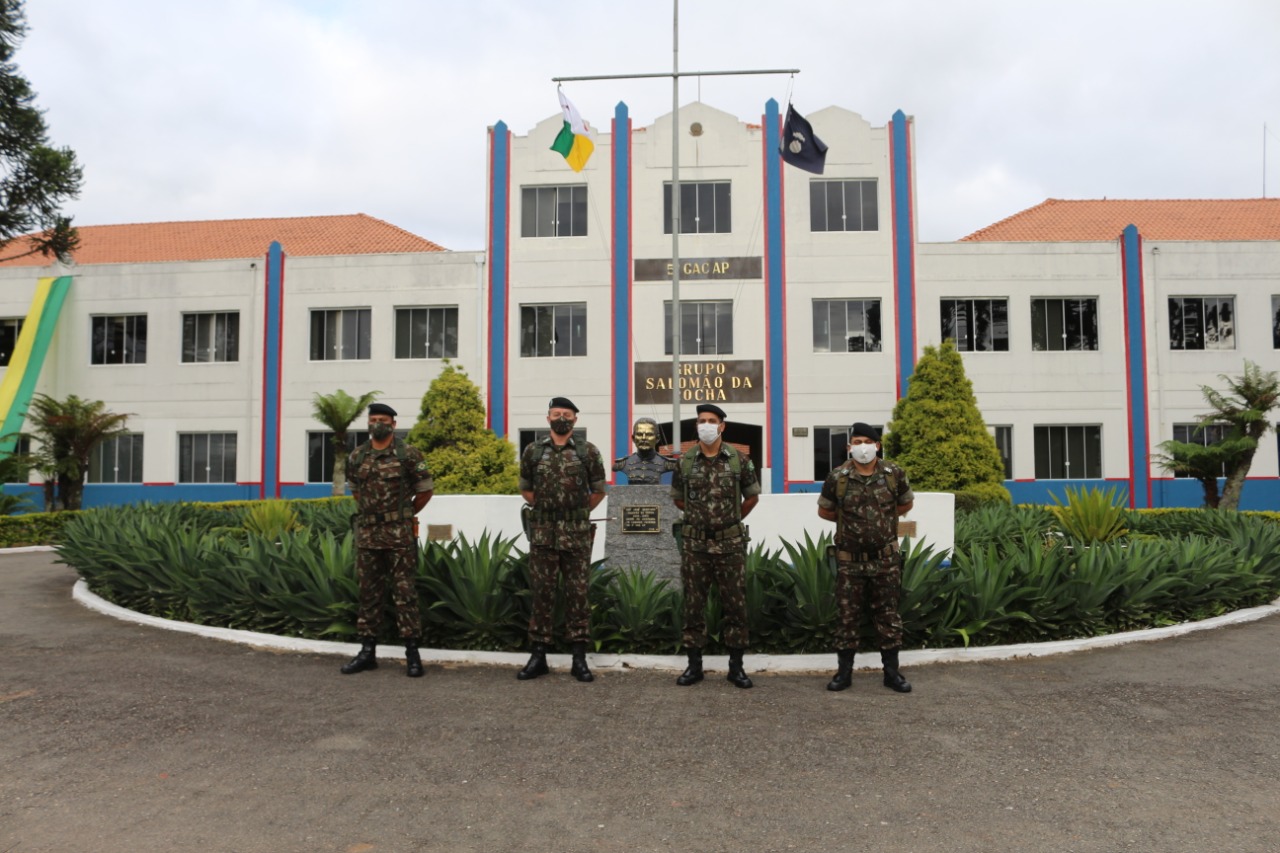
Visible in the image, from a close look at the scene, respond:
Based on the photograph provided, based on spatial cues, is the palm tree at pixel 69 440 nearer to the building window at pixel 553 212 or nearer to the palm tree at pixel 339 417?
the palm tree at pixel 339 417

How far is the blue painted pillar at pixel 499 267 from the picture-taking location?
21625mm

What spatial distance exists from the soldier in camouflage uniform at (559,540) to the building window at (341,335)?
1745cm

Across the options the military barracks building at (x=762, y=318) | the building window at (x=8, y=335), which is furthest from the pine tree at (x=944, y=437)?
the building window at (x=8, y=335)

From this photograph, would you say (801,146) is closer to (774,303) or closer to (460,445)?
(774,303)

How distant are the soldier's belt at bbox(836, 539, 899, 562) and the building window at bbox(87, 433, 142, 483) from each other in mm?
22410

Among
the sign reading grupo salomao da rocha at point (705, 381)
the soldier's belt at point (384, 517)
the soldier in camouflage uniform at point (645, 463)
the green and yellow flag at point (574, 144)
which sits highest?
the green and yellow flag at point (574, 144)

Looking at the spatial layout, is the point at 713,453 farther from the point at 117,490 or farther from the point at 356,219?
the point at 356,219

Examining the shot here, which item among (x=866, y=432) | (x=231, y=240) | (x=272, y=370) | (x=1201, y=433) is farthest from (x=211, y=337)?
(x=1201, y=433)

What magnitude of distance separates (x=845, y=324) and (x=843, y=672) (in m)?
16.4

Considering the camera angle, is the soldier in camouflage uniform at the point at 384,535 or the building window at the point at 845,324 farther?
the building window at the point at 845,324

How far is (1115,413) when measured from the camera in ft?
69.9

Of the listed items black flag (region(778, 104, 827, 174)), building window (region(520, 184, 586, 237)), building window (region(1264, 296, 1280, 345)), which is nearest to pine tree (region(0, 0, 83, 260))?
building window (region(520, 184, 586, 237))

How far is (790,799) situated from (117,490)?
23.8 meters

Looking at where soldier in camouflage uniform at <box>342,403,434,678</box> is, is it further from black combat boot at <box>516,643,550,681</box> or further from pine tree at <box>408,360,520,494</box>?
pine tree at <box>408,360,520,494</box>
